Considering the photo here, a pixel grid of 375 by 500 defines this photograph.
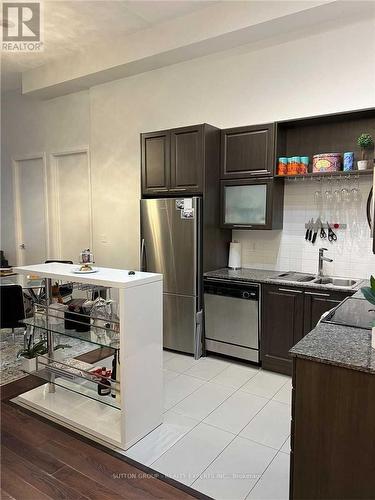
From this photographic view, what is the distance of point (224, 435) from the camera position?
96.8 inches

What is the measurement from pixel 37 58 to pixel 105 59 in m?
1.07

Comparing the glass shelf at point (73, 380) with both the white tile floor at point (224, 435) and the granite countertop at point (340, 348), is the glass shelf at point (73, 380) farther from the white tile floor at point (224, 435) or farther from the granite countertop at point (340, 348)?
the granite countertop at point (340, 348)

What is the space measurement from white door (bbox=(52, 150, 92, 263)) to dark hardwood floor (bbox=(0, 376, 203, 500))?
327cm

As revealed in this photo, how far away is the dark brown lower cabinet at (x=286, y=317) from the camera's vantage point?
10.3ft

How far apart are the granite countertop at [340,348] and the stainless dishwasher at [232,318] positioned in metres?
1.57

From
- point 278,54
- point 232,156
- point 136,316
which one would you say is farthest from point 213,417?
point 278,54

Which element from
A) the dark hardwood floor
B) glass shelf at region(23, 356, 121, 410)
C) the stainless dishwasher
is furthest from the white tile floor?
glass shelf at region(23, 356, 121, 410)

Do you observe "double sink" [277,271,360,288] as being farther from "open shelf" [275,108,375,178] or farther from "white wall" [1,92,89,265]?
"white wall" [1,92,89,265]

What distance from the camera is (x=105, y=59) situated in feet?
14.4

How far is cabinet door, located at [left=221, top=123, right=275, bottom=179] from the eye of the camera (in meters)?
3.55

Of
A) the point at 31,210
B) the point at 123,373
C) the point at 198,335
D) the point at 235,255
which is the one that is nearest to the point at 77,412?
the point at 123,373

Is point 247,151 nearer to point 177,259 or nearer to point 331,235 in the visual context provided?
point 331,235

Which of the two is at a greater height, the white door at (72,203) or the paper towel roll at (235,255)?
the white door at (72,203)

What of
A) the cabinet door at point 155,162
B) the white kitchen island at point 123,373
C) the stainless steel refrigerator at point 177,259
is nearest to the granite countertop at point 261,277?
the stainless steel refrigerator at point 177,259
